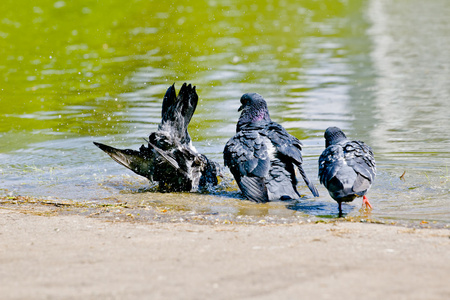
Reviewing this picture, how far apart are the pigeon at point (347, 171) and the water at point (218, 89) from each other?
369 mm

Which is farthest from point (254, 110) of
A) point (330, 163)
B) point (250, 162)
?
point (330, 163)

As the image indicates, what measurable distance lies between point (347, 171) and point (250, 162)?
4.25ft

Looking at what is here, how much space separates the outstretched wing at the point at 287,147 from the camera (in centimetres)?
719

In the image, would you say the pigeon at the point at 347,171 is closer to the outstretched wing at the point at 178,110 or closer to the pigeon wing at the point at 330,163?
the pigeon wing at the point at 330,163

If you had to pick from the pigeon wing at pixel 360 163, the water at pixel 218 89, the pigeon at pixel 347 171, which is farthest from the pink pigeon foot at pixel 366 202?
the pigeon wing at pixel 360 163

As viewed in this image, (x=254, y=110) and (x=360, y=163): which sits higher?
(x=254, y=110)

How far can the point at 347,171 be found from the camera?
6.37 meters

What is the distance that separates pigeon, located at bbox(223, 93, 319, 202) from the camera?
7133 mm

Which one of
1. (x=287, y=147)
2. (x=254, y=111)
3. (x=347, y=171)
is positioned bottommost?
(x=347, y=171)

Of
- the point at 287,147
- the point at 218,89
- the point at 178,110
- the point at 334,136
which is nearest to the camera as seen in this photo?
the point at 287,147

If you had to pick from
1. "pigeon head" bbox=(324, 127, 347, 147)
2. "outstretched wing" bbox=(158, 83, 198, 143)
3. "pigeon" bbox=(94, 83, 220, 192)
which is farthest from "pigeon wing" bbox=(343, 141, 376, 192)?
"outstretched wing" bbox=(158, 83, 198, 143)

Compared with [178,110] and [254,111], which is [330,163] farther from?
[178,110]

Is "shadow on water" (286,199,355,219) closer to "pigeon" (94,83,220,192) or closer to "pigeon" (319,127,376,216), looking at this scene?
"pigeon" (319,127,376,216)

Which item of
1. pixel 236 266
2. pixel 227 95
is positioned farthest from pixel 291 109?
pixel 236 266
